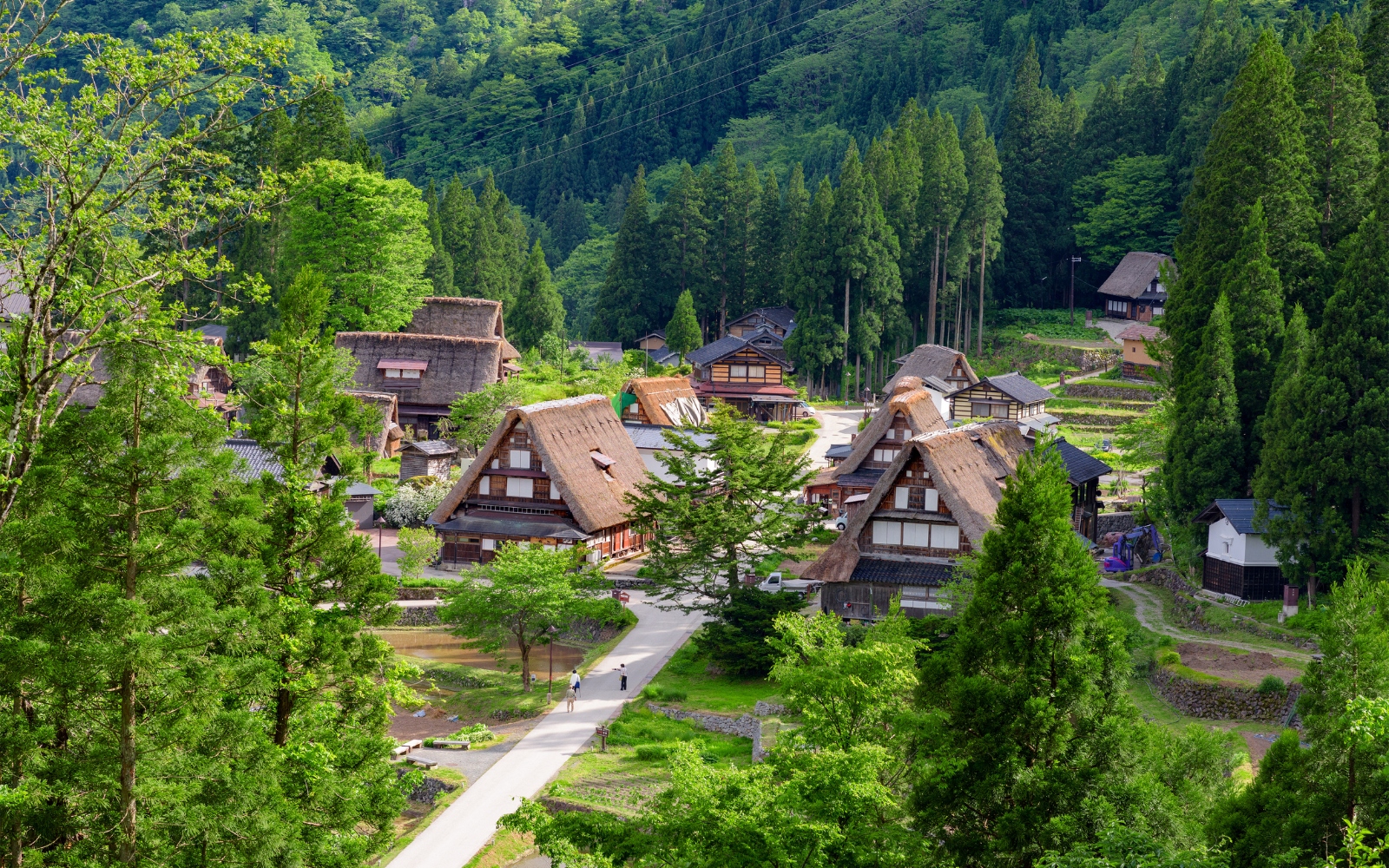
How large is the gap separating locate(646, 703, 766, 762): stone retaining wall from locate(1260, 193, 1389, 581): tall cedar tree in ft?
50.5

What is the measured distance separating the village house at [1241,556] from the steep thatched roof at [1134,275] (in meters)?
41.5

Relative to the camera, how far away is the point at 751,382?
75.9m

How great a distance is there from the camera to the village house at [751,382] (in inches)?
2931

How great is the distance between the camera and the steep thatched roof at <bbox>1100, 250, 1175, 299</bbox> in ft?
268

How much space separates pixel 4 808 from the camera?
18.5 metres

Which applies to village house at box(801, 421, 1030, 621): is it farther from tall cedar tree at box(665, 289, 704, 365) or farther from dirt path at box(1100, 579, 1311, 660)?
tall cedar tree at box(665, 289, 704, 365)

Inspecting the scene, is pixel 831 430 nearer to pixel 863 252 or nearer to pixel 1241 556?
pixel 863 252

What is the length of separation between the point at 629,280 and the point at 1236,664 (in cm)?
5721

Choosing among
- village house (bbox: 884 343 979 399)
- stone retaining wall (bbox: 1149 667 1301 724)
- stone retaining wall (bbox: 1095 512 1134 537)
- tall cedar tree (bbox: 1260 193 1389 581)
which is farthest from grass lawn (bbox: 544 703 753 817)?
village house (bbox: 884 343 979 399)

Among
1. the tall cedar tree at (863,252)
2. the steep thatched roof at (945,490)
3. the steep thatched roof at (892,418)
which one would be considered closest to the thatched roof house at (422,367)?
the steep thatched roof at (892,418)

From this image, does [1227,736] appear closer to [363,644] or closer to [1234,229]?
[363,644]

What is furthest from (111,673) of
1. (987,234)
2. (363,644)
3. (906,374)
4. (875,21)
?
(875,21)

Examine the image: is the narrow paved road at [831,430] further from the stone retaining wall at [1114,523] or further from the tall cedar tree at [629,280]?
the tall cedar tree at [629,280]

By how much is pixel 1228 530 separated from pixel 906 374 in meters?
30.2
